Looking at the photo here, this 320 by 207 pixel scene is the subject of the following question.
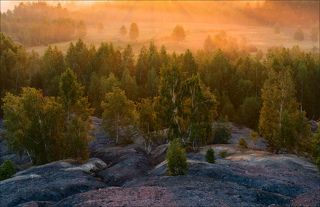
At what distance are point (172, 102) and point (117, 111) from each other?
16.0 meters

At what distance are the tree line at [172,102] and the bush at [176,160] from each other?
17.0 m

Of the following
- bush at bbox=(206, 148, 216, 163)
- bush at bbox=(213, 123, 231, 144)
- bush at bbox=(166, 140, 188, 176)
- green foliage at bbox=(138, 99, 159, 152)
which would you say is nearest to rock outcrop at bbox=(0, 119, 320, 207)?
bush at bbox=(166, 140, 188, 176)

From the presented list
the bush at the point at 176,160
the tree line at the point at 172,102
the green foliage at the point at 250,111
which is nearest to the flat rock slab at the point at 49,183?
the bush at the point at 176,160

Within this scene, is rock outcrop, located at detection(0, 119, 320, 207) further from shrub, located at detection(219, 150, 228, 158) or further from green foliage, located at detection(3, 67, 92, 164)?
green foliage, located at detection(3, 67, 92, 164)

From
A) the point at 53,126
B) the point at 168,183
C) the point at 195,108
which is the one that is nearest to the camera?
the point at 168,183

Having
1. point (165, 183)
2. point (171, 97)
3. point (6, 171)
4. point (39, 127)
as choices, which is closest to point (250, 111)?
point (171, 97)

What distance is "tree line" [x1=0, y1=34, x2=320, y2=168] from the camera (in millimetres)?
70375

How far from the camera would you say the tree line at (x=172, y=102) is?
70375mm

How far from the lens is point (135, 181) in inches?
2061

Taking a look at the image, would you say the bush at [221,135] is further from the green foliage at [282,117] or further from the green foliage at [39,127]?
the green foliage at [39,127]

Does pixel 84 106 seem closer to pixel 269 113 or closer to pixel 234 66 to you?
pixel 269 113

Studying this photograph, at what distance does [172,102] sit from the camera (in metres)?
71.4

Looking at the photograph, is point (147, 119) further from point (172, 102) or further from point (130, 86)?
point (130, 86)

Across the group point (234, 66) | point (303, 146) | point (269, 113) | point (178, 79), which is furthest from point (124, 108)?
point (234, 66)
